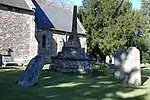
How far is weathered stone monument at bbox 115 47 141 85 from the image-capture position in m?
14.7

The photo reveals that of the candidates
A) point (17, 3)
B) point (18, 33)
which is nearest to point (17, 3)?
point (17, 3)

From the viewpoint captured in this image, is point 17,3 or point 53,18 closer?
point 17,3

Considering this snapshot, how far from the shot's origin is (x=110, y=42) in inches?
1565

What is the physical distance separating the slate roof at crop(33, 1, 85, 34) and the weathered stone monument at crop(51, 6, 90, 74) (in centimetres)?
1665

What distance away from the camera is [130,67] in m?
14.8

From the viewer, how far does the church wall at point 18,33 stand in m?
30.7

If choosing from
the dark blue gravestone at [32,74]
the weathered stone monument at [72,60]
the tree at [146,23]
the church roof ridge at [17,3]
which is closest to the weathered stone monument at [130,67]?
the dark blue gravestone at [32,74]

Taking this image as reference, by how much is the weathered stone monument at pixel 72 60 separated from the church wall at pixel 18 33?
1040 cm

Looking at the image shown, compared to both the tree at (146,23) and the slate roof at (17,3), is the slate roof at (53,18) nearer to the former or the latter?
the slate roof at (17,3)

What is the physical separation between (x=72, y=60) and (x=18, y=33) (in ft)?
41.7

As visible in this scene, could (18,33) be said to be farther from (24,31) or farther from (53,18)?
(53,18)

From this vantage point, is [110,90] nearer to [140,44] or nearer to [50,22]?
[50,22]

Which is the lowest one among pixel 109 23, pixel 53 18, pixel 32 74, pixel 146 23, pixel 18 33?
pixel 32 74

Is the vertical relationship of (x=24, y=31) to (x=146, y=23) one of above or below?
below
